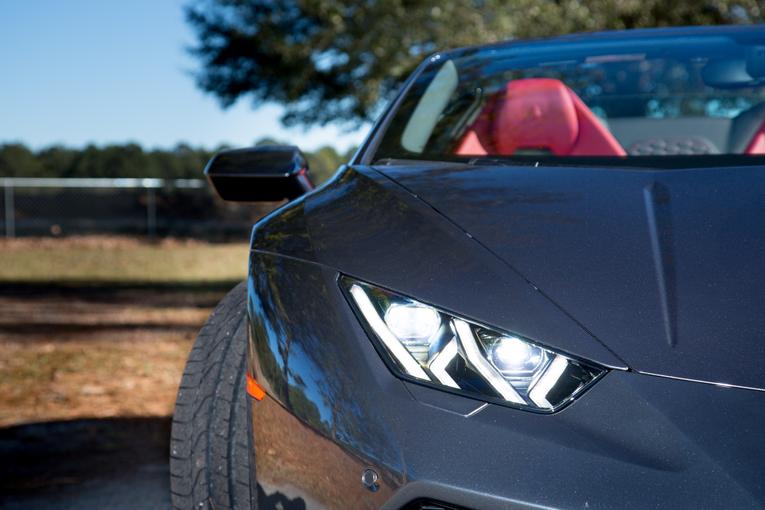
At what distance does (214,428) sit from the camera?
1676mm

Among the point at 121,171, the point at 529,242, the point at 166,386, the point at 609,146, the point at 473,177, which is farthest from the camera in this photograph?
the point at 121,171

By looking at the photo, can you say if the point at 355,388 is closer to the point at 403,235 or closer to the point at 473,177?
the point at 403,235

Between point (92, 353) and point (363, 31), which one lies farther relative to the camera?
point (363, 31)

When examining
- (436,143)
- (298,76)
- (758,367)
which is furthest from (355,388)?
(298,76)

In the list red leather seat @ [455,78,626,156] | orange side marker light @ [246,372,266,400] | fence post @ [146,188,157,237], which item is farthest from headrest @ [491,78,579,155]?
fence post @ [146,188,157,237]

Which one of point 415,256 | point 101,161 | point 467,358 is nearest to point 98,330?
point 415,256

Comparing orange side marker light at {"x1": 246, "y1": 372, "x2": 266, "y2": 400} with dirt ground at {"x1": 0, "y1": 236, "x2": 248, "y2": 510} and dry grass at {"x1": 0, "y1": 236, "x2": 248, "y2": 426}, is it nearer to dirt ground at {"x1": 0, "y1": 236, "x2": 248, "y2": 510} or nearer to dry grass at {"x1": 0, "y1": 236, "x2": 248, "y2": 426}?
dirt ground at {"x1": 0, "y1": 236, "x2": 248, "y2": 510}

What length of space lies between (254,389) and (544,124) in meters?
1.52

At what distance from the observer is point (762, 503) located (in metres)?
A: 1.11

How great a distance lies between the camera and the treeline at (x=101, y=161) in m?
32.5

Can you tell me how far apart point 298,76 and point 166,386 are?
6.62m

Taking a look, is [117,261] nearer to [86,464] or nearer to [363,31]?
[363,31]

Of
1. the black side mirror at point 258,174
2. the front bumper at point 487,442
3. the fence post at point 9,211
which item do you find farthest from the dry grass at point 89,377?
the fence post at point 9,211

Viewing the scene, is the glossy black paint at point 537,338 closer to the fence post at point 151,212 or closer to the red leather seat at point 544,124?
the red leather seat at point 544,124
